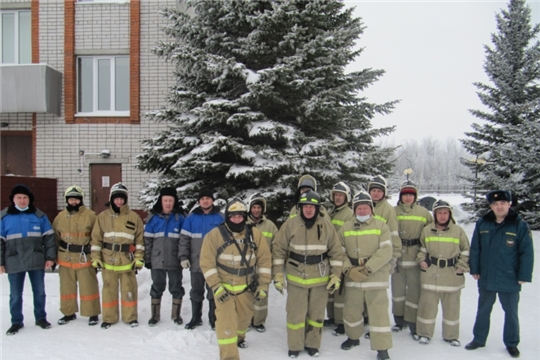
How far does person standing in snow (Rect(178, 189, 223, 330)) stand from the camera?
5805 millimetres

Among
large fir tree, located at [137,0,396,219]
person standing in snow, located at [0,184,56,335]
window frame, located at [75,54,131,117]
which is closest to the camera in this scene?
person standing in snow, located at [0,184,56,335]

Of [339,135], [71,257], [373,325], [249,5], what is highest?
[249,5]

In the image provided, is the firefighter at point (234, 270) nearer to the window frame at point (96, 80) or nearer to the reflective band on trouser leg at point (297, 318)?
the reflective band on trouser leg at point (297, 318)

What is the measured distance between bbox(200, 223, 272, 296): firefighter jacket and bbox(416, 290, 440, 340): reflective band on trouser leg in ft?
7.51

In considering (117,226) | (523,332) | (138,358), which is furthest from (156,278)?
(523,332)

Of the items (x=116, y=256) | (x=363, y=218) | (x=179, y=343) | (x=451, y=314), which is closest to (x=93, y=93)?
(x=116, y=256)

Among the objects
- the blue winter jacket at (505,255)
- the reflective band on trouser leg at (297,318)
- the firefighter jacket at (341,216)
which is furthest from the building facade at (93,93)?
the blue winter jacket at (505,255)

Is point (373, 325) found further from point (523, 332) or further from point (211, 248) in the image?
point (523, 332)

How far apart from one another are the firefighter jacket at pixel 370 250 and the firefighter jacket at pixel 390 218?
27 cm

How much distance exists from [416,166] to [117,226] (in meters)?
Result: 105

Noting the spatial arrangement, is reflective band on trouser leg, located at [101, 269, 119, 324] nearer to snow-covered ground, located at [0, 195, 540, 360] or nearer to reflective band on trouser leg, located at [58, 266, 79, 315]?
snow-covered ground, located at [0, 195, 540, 360]

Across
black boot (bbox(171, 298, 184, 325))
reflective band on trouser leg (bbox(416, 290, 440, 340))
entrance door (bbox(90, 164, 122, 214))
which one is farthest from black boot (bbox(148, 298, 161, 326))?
entrance door (bbox(90, 164, 122, 214))

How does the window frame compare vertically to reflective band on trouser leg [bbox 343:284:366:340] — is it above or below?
above

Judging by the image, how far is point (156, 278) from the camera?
6.04 meters
